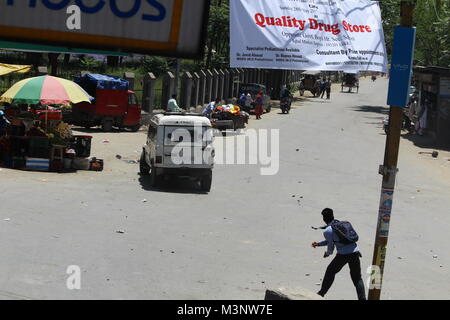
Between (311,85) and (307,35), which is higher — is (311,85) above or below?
below

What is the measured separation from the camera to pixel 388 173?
384 inches

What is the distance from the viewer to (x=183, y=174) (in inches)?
829

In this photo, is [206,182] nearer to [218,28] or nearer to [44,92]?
[44,92]

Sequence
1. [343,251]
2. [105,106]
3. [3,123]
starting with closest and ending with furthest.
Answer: [343,251] → [3,123] → [105,106]

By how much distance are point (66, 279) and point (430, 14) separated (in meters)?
44.4

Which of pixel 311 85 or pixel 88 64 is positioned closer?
pixel 88 64

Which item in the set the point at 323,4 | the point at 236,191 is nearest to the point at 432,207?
the point at 236,191

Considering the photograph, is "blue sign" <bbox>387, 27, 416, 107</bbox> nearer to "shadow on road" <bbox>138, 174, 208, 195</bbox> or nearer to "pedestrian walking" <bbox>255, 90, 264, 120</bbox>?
"shadow on road" <bbox>138, 174, 208, 195</bbox>

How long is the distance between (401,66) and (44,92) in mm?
15127

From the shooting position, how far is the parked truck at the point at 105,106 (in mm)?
32406

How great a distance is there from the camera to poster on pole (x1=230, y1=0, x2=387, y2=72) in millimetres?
6117

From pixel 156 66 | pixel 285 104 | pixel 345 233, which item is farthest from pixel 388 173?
pixel 156 66

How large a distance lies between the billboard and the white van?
15.4m
